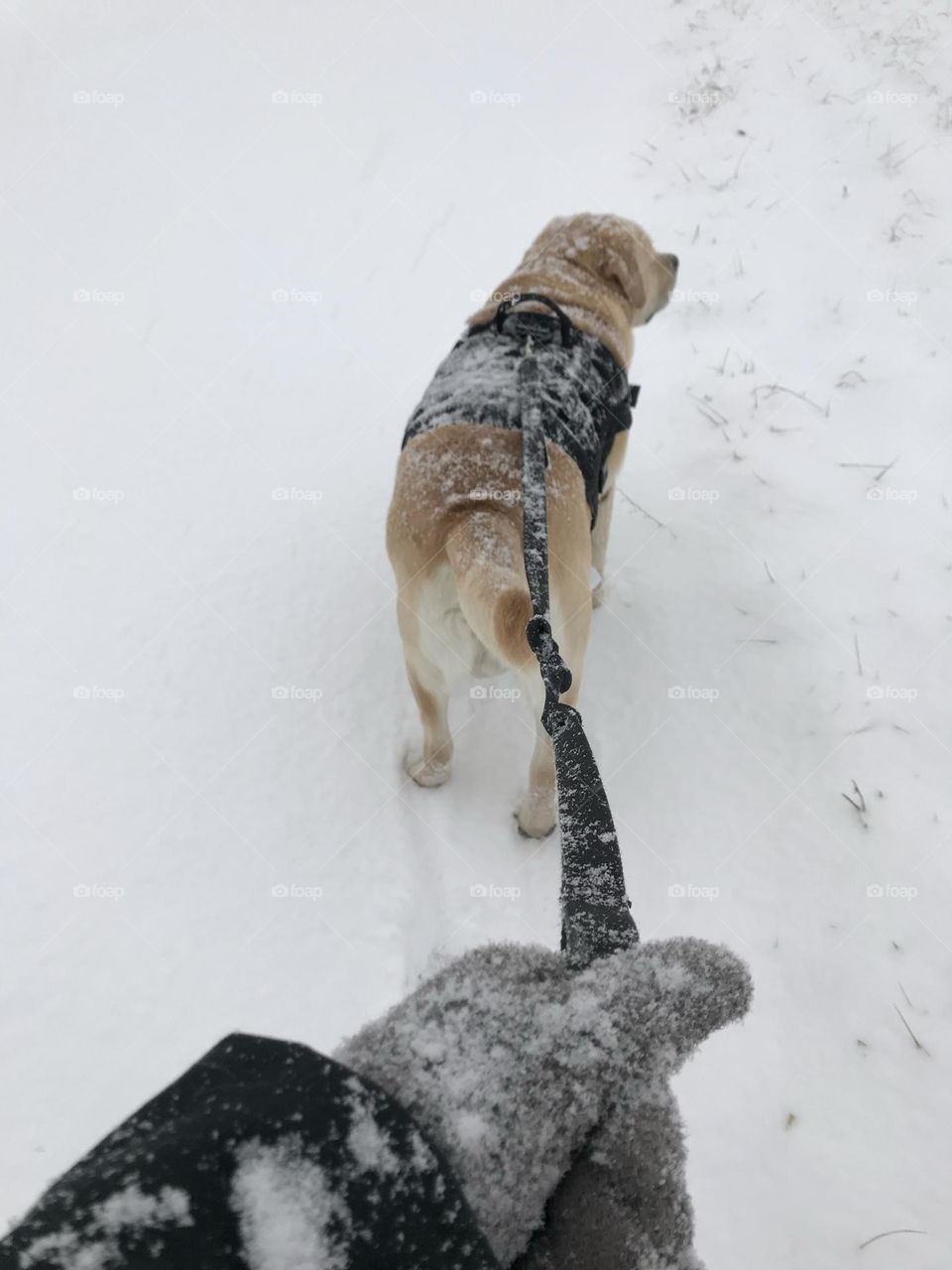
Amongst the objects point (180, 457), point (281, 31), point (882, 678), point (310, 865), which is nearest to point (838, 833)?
point (882, 678)

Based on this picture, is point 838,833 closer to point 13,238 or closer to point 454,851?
point 454,851

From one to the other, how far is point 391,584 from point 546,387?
46.2 inches

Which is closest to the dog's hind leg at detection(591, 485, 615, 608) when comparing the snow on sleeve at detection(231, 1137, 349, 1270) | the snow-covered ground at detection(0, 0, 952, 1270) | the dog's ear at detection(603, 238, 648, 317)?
the snow-covered ground at detection(0, 0, 952, 1270)

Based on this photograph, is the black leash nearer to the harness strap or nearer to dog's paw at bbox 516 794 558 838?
the harness strap

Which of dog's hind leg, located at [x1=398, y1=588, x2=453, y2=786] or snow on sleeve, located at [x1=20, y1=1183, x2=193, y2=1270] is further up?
snow on sleeve, located at [x1=20, y1=1183, x2=193, y2=1270]

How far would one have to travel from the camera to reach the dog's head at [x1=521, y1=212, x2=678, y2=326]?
9.10ft

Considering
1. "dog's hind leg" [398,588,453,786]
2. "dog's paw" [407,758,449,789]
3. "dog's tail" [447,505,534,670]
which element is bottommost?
"dog's paw" [407,758,449,789]

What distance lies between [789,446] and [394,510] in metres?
2.26

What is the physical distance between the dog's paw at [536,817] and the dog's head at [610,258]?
77.7 inches

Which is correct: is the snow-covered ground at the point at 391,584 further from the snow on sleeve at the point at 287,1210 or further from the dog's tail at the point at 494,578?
the snow on sleeve at the point at 287,1210

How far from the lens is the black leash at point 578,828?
892 millimetres

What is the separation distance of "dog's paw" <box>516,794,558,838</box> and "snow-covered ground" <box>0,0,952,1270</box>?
58mm

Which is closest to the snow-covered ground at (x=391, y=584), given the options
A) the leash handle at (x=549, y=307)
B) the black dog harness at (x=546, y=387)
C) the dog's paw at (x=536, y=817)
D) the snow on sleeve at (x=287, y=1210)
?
the dog's paw at (x=536, y=817)

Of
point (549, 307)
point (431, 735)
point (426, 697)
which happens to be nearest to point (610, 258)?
point (549, 307)
